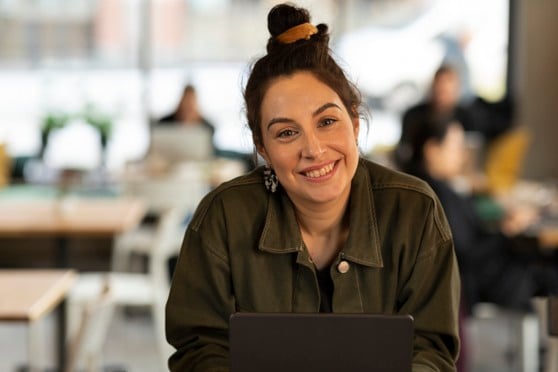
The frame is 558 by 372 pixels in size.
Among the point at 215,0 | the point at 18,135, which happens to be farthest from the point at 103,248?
the point at 215,0

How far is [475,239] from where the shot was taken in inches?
194

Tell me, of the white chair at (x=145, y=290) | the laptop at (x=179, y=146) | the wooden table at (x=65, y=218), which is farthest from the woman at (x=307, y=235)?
the laptop at (x=179, y=146)

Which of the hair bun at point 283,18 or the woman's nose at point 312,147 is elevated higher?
the hair bun at point 283,18

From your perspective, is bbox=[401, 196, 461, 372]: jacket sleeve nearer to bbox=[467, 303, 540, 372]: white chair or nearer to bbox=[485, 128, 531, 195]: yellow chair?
bbox=[467, 303, 540, 372]: white chair

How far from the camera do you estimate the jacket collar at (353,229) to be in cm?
215

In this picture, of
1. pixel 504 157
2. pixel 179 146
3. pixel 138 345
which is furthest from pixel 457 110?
pixel 138 345

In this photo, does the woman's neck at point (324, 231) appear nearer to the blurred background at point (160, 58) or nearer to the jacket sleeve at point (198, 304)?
the jacket sleeve at point (198, 304)

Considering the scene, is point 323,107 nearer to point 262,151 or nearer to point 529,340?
point 262,151

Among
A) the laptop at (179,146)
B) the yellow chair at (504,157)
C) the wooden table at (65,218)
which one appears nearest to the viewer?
the wooden table at (65,218)

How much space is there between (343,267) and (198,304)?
0.29 meters

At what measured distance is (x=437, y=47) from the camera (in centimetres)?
1050

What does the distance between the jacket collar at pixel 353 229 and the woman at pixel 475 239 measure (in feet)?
7.99

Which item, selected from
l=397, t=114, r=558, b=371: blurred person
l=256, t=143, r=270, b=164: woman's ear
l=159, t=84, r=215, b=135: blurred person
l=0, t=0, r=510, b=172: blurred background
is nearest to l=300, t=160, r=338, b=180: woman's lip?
l=256, t=143, r=270, b=164: woman's ear

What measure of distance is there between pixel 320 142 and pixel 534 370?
10.5 feet
